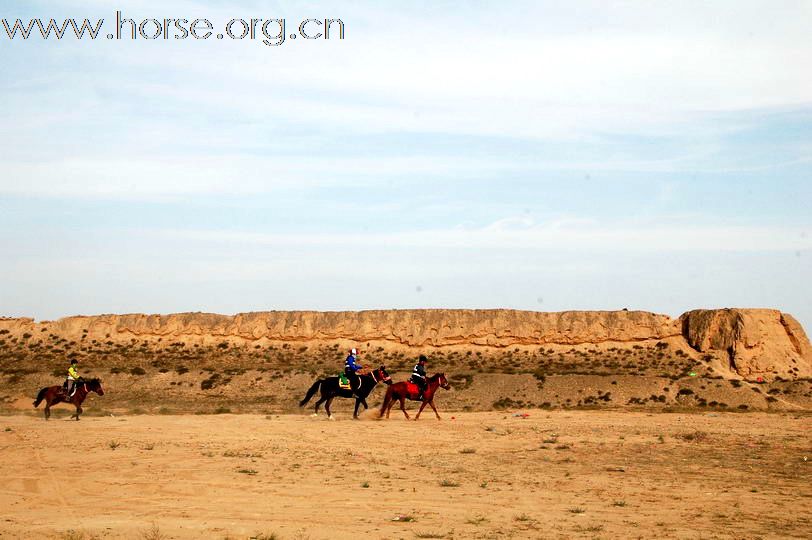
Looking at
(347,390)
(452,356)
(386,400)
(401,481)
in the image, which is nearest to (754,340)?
(452,356)

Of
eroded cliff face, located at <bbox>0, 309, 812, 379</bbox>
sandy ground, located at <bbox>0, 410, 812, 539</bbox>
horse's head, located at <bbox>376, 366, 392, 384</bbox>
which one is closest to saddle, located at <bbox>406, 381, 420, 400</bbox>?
horse's head, located at <bbox>376, 366, 392, 384</bbox>

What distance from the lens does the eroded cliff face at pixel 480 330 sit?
58.3m

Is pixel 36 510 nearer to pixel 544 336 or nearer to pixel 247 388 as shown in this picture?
pixel 247 388

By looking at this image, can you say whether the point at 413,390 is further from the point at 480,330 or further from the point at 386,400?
the point at 480,330

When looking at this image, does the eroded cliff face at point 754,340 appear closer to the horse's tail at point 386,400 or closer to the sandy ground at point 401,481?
the sandy ground at point 401,481

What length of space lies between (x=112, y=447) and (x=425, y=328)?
149ft

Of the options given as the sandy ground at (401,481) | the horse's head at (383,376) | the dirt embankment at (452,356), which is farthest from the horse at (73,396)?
the horse's head at (383,376)

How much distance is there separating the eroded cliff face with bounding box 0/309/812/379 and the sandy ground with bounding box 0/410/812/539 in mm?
30972

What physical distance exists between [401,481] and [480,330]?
48.2 m

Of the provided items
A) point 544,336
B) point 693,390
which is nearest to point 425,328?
point 544,336

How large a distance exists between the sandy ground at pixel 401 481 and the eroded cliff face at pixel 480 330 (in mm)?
30972

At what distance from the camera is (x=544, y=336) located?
2520 inches

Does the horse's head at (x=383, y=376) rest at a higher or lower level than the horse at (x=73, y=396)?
higher

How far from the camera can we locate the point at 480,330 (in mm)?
65625
